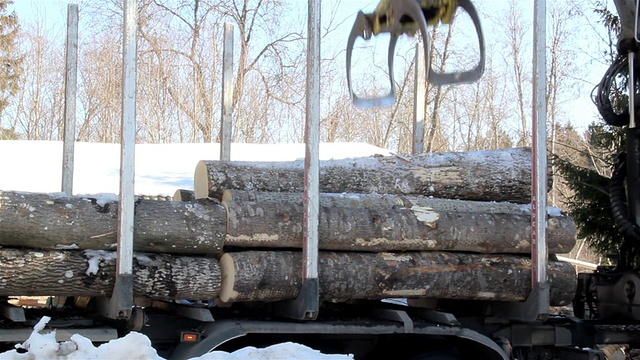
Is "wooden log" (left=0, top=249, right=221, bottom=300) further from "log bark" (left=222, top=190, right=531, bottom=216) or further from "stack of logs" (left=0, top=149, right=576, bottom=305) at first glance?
"log bark" (left=222, top=190, right=531, bottom=216)

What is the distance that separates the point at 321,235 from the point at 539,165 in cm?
164

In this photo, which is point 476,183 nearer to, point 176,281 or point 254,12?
point 176,281

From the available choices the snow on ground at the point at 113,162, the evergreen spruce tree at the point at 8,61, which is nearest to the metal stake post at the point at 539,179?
the snow on ground at the point at 113,162

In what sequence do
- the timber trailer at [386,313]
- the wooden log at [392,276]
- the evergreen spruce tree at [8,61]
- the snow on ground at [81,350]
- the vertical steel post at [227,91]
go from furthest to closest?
the evergreen spruce tree at [8,61] < the vertical steel post at [227,91] < the wooden log at [392,276] < the timber trailer at [386,313] < the snow on ground at [81,350]

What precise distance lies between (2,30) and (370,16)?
23.1 metres

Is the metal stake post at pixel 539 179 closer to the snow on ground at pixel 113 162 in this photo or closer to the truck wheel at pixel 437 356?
the truck wheel at pixel 437 356

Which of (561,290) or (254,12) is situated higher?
(254,12)

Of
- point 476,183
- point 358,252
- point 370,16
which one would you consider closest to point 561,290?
point 476,183

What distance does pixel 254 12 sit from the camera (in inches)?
636

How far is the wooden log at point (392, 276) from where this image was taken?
5105 mm

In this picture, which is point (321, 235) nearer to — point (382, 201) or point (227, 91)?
point (382, 201)

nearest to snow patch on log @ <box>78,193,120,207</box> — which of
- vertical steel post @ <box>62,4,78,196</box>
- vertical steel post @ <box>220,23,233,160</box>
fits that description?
vertical steel post @ <box>62,4,78,196</box>

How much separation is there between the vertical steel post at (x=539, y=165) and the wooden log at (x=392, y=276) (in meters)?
0.16

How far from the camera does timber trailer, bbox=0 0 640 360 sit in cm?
478
